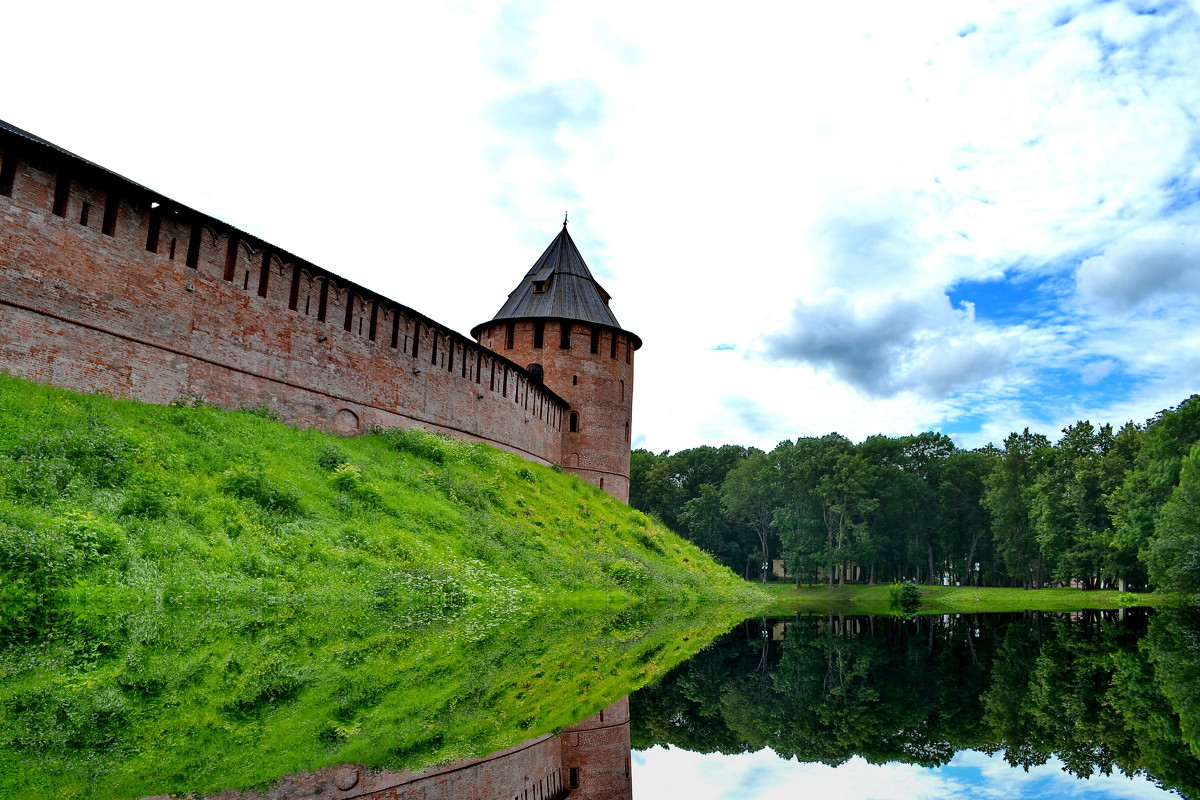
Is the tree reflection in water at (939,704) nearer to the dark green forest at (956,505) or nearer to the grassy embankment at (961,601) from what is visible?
the grassy embankment at (961,601)

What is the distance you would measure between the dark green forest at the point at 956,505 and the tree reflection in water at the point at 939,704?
73.2ft

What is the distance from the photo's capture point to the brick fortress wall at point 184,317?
48.2 feet

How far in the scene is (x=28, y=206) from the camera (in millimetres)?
14703

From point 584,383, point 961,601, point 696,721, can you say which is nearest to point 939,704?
point 696,721

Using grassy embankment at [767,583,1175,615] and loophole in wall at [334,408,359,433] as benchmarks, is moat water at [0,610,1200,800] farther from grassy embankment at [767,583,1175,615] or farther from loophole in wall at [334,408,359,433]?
grassy embankment at [767,583,1175,615]

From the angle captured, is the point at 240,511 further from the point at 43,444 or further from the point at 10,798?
the point at 10,798

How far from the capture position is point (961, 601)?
38.2 meters

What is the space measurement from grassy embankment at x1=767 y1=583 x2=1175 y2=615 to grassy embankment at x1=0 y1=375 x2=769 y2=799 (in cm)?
1243

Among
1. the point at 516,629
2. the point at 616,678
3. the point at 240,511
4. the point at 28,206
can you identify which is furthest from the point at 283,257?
the point at 616,678

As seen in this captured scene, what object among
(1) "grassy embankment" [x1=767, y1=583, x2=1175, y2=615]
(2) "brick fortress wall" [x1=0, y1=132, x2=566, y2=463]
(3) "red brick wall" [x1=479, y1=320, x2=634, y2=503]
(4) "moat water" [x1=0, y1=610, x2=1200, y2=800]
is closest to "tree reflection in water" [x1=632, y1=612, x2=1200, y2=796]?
(4) "moat water" [x1=0, y1=610, x2=1200, y2=800]

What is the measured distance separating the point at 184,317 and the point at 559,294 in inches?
788

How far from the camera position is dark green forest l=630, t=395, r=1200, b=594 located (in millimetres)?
37000

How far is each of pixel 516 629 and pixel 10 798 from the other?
325 inches

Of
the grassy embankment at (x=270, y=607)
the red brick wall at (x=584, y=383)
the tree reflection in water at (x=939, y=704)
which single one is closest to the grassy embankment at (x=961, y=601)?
the red brick wall at (x=584, y=383)
